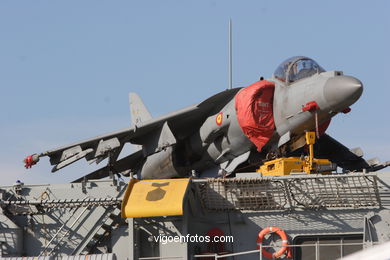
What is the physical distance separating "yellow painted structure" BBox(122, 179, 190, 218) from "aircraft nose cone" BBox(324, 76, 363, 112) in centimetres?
426

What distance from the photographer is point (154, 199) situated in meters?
16.3

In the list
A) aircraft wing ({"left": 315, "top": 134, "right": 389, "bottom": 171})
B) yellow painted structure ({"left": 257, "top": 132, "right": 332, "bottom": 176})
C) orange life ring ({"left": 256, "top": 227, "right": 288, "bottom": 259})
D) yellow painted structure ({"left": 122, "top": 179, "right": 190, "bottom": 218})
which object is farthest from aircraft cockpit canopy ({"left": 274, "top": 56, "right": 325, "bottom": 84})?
yellow painted structure ({"left": 122, "top": 179, "right": 190, "bottom": 218})

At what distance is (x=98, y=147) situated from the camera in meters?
21.4

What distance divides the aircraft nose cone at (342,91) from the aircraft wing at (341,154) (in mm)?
4861

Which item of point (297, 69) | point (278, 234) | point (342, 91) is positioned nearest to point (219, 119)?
point (297, 69)

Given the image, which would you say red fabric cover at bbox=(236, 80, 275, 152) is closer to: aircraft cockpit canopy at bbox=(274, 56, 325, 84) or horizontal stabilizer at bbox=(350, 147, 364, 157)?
aircraft cockpit canopy at bbox=(274, 56, 325, 84)

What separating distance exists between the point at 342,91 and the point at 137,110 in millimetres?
12259

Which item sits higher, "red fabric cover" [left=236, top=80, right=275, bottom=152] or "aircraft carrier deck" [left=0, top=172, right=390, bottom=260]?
"red fabric cover" [left=236, top=80, right=275, bottom=152]

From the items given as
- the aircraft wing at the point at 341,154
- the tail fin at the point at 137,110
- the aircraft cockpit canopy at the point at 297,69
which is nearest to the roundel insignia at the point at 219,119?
the aircraft cockpit canopy at the point at 297,69

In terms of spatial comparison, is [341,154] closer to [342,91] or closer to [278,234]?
[342,91]

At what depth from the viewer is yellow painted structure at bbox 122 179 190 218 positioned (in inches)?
626

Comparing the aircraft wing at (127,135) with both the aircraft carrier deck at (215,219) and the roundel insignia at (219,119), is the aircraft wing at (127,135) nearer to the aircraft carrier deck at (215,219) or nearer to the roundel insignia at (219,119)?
the roundel insignia at (219,119)

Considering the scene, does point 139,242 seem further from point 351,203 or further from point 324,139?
point 324,139

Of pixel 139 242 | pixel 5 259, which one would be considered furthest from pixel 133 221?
pixel 5 259
